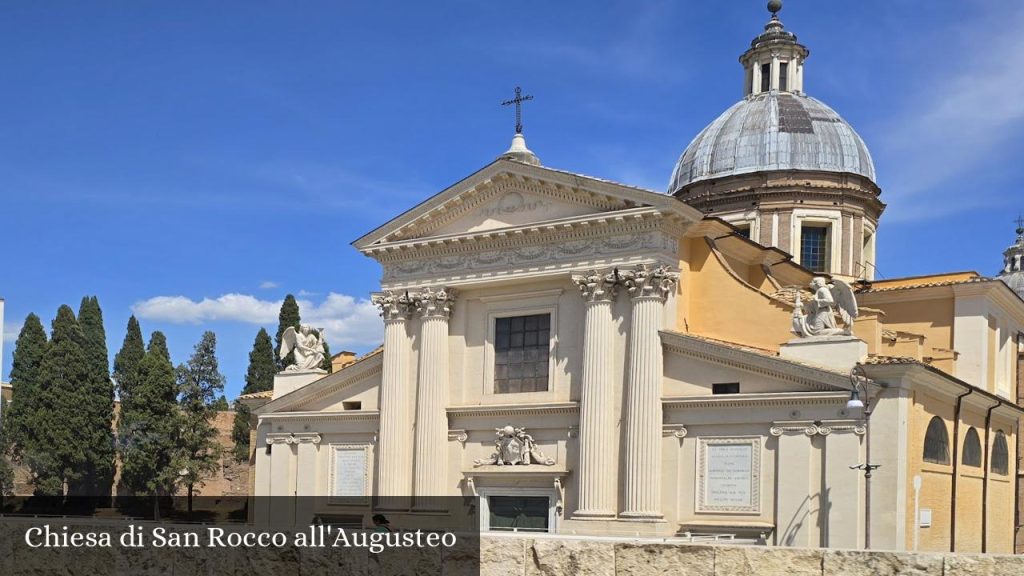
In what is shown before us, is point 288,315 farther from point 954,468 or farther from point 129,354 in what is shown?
point 954,468

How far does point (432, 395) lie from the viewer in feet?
93.2

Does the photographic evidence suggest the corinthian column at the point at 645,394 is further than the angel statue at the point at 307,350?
No

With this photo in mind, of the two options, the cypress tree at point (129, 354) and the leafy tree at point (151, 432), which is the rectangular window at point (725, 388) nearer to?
the leafy tree at point (151, 432)

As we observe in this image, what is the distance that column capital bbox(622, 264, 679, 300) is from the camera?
25.5 metres

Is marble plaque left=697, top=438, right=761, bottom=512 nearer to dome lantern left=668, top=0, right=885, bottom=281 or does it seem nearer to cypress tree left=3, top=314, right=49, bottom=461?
→ dome lantern left=668, top=0, right=885, bottom=281

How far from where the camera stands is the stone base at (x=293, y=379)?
3177 cm

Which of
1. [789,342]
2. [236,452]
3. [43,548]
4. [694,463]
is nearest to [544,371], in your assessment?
[694,463]

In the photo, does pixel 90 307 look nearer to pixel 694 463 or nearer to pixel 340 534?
pixel 694 463

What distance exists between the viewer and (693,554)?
8.78 metres

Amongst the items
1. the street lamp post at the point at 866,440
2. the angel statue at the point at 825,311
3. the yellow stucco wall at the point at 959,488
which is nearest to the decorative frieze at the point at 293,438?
the angel statue at the point at 825,311

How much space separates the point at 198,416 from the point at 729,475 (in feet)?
115

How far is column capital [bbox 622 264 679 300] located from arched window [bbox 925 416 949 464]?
20.5 ft

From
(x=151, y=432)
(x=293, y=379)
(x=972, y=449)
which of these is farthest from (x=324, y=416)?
(x=151, y=432)

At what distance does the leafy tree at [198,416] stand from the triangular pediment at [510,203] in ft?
81.4
